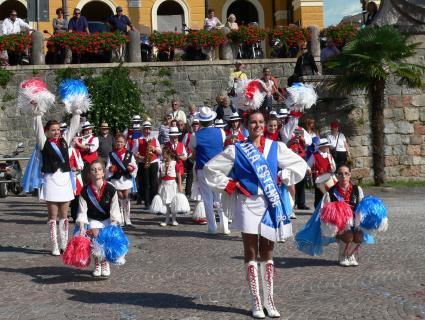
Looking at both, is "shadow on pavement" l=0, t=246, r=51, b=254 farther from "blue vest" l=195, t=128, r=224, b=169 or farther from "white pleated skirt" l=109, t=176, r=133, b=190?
"blue vest" l=195, t=128, r=224, b=169

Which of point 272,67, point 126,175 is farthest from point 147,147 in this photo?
point 272,67

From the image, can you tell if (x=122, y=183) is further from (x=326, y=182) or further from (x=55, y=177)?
(x=326, y=182)

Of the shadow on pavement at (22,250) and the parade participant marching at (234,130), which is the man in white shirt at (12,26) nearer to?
the parade participant marching at (234,130)

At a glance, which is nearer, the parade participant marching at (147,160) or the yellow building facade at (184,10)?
the parade participant marching at (147,160)

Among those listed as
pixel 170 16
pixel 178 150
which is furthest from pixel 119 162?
pixel 170 16

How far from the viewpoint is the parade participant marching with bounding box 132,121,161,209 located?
1619cm

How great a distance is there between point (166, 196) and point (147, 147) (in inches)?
74.3

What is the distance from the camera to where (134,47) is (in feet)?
80.8

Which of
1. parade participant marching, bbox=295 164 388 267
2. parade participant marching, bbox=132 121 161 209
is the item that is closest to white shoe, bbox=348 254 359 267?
parade participant marching, bbox=295 164 388 267

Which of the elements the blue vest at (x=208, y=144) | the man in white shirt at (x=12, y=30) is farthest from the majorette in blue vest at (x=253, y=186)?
the man in white shirt at (x=12, y=30)

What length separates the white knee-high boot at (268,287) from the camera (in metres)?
7.79

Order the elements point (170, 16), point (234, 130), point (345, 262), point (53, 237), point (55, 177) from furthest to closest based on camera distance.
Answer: point (170, 16) → point (234, 130) → point (55, 177) → point (53, 237) → point (345, 262)

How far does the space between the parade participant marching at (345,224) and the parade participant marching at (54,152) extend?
10.4 feet

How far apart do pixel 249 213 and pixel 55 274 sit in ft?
10.0
